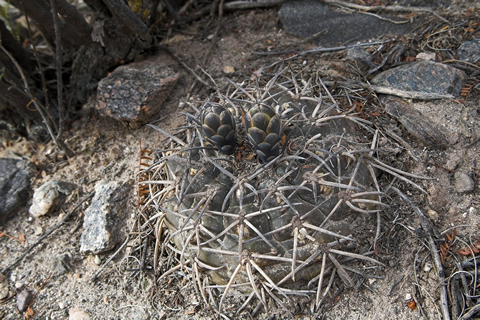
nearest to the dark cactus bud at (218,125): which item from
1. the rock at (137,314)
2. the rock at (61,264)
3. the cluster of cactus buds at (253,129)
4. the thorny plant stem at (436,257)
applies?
the cluster of cactus buds at (253,129)

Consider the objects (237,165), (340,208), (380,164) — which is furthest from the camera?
(380,164)

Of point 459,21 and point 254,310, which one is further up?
point 459,21

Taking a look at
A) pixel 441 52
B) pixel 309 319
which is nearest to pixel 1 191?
pixel 309 319

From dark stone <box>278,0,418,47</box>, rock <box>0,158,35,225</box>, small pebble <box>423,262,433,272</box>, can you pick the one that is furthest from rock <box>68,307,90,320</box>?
dark stone <box>278,0,418,47</box>

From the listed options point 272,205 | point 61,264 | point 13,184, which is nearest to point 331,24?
point 272,205

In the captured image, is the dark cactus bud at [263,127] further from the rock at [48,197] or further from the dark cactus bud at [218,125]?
the rock at [48,197]

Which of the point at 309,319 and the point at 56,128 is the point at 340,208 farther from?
A: the point at 56,128
